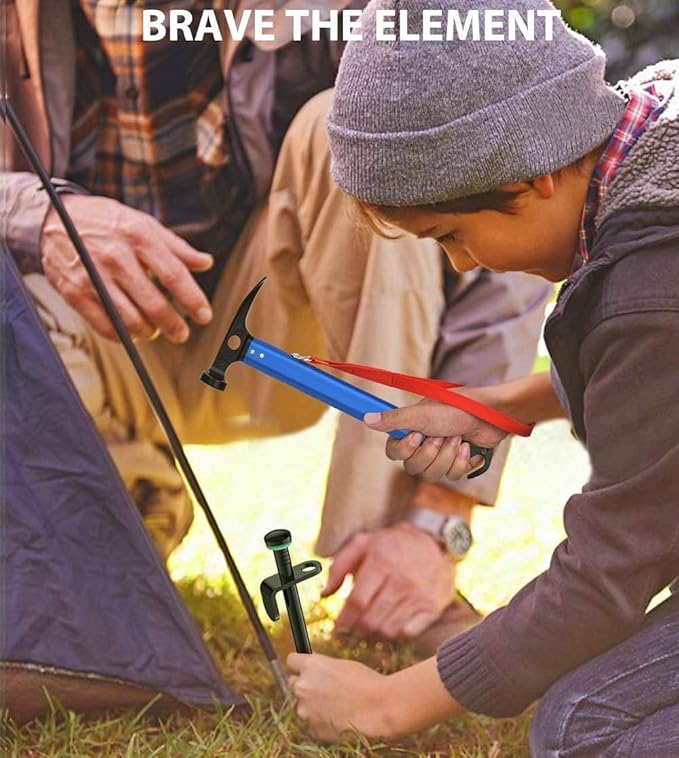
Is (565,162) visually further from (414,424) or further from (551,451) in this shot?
(551,451)

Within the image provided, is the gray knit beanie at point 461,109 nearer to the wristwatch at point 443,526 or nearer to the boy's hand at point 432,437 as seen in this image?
the boy's hand at point 432,437

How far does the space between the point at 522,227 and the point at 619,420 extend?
7.2 inches

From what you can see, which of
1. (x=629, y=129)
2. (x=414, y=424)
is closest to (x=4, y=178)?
(x=414, y=424)

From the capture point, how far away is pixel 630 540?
39.5 inches

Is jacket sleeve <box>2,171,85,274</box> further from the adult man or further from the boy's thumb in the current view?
the boy's thumb

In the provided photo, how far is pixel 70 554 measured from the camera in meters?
1.28

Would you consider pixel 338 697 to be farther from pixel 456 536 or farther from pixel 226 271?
pixel 226 271

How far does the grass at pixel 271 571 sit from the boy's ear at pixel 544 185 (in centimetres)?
48

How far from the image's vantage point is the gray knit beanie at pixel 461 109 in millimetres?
964

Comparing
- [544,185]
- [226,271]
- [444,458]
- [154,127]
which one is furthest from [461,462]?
[154,127]

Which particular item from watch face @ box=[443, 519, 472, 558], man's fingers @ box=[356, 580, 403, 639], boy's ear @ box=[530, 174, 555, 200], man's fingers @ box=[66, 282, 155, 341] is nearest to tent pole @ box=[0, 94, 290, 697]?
man's fingers @ box=[66, 282, 155, 341]

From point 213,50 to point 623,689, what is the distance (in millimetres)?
768

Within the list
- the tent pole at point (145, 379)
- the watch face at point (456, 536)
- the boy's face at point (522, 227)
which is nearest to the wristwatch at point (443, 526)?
the watch face at point (456, 536)

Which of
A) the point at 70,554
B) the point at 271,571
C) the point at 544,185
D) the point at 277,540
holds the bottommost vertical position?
the point at 271,571
